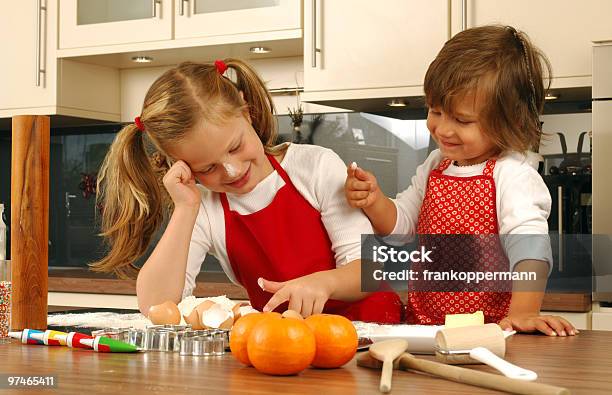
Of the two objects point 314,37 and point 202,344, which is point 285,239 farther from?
point 314,37

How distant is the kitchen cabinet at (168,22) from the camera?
2.83 m

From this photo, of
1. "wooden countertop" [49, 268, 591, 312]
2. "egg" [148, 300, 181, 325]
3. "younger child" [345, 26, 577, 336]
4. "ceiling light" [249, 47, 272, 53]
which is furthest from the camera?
"ceiling light" [249, 47, 272, 53]

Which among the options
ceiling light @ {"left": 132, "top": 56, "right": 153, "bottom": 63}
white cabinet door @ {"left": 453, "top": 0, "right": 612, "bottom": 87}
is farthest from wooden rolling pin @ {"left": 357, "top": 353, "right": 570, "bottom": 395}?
ceiling light @ {"left": 132, "top": 56, "right": 153, "bottom": 63}

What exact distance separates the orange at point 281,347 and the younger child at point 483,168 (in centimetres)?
70

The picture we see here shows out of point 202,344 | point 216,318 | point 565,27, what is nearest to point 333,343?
point 202,344

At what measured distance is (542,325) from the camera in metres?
1.32

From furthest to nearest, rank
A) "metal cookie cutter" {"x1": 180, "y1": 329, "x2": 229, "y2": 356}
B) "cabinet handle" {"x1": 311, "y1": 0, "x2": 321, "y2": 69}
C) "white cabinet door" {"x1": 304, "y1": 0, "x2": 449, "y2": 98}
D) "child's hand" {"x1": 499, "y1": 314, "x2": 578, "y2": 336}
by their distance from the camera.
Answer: "cabinet handle" {"x1": 311, "y1": 0, "x2": 321, "y2": 69} < "white cabinet door" {"x1": 304, "y1": 0, "x2": 449, "y2": 98} < "child's hand" {"x1": 499, "y1": 314, "x2": 578, "y2": 336} < "metal cookie cutter" {"x1": 180, "y1": 329, "x2": 229, "y2": 356}

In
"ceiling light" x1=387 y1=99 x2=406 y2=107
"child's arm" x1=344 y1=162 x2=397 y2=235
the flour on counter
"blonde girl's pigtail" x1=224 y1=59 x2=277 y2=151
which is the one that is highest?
"ceiling light" x1=387 y1=99 x2=406 y2=107

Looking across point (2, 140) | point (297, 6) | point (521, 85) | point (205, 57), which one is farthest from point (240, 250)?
point (2, 140)

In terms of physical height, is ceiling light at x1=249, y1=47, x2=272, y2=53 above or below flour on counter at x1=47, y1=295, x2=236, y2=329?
above

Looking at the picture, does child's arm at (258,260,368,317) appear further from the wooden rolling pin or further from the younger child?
the wooden rolling pin

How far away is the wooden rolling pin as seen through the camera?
0.76m

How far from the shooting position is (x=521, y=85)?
1653 millimetres

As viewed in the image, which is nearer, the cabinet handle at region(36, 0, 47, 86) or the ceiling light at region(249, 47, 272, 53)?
the ceiling light at region(249, 47, 272, 53)
